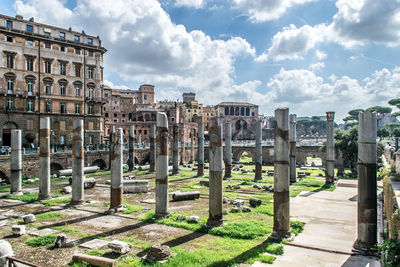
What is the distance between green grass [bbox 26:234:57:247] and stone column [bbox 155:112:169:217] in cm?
391

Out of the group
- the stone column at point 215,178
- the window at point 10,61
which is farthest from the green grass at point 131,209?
the window at point 10,61

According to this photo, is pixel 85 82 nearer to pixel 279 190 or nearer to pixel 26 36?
pixel 26 36

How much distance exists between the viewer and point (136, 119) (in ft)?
242

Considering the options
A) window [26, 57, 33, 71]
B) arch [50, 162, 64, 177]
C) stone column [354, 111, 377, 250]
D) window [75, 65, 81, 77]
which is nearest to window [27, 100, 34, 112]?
window [26, 57, 33, 71]

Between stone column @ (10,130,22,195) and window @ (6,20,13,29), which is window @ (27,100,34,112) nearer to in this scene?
window @ (6,20,13,29)

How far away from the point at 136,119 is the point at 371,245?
6866cm

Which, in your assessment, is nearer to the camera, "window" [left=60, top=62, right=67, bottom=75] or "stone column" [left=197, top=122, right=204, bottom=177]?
"stone column" [left=197, top=122, right=204, bottom=177]

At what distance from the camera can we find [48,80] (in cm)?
3725

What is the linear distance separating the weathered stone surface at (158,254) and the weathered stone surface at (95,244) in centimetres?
198

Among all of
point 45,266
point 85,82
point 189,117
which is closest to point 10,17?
point 85,82

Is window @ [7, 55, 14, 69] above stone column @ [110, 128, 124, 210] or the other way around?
above

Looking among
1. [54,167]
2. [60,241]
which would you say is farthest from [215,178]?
[54,167]

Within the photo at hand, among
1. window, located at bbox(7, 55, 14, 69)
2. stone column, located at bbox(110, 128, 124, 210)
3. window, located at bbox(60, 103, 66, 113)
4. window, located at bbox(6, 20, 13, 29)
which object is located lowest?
stone column, located at bbox(110, 128, 124, 210)

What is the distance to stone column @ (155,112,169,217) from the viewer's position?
12.2 meters
